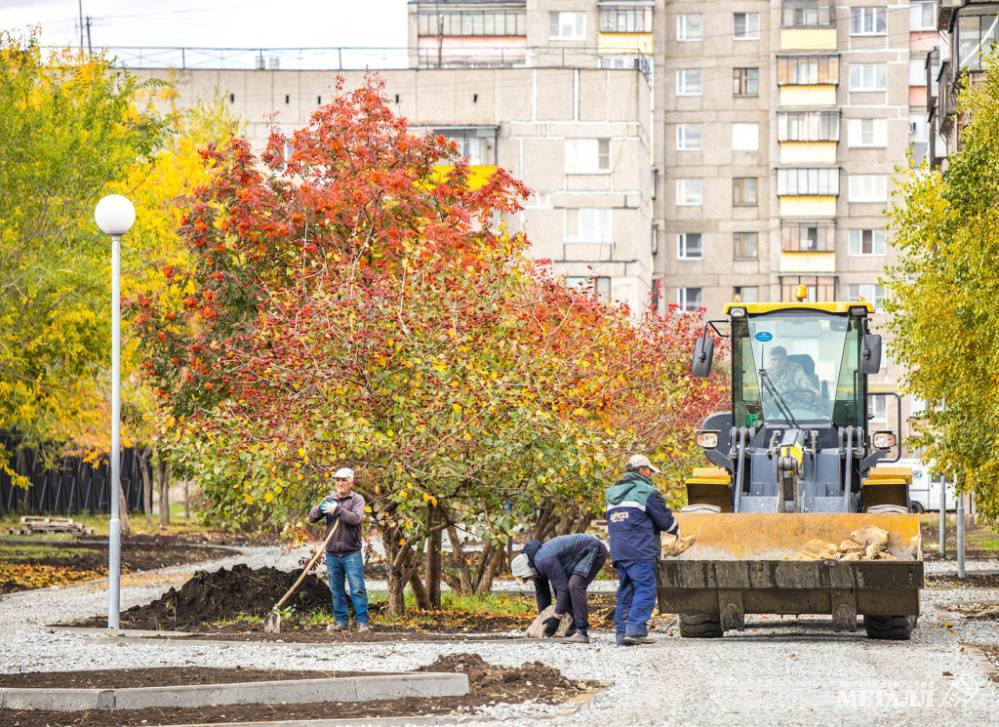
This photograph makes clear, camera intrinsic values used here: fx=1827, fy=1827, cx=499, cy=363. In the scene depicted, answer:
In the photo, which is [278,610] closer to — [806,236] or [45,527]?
[45,527]

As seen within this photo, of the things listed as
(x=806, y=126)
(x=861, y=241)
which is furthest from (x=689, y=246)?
(x=861, y=241)

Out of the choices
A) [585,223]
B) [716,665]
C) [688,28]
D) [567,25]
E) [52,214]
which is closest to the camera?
[716,665]

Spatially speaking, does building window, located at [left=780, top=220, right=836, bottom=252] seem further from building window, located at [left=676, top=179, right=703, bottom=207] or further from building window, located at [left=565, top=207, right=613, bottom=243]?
building window, located at [left=565, top=207, right=613, bottom=243]

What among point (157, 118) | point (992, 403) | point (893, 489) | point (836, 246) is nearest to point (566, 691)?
point (893, 489)

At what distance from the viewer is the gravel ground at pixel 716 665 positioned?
12148mm

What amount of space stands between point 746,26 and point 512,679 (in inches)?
2669

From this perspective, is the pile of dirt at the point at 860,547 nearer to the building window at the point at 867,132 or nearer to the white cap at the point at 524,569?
the white cap at the point at 524,569

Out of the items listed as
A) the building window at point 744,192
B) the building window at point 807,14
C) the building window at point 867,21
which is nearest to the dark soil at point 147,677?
the building window at point 744,192

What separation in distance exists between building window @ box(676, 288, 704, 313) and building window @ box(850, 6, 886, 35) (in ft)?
42.1

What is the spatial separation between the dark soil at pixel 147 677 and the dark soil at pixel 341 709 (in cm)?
79

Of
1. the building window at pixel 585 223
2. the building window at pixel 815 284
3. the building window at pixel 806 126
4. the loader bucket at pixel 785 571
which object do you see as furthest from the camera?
the building window at pixel 815 284

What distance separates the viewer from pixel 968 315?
73.5 ft

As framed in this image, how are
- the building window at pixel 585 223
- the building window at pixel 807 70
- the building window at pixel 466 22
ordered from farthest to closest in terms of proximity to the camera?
the building window at pixel 466 22 < the building window at pixel 807 70 < the building window at pixel 585 223

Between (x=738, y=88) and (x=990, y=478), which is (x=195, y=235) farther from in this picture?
(x=738, y=88)
